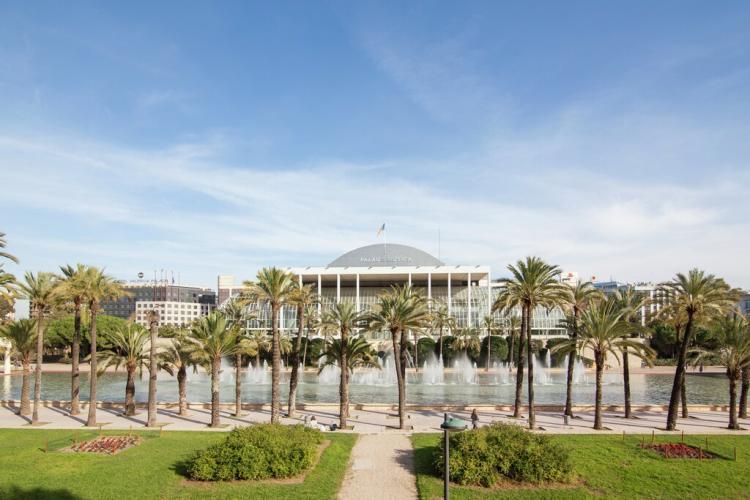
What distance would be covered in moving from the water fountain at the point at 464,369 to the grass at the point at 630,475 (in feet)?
134

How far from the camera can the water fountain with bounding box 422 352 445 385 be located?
67713 mm

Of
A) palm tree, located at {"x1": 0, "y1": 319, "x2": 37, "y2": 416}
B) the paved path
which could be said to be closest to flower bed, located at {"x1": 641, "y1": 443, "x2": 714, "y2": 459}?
the paved path

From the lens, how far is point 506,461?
2186 cm

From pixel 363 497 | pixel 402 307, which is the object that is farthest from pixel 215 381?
pixel 363 497

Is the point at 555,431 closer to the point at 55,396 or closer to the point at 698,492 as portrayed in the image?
the point at 698,492

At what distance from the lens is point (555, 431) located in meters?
31.8

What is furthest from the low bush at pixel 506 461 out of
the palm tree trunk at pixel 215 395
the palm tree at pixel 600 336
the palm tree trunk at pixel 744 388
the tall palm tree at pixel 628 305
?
the palm tree trunk at pixel 744 388

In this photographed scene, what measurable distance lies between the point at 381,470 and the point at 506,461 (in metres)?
5.31

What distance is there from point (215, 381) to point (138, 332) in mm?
9449

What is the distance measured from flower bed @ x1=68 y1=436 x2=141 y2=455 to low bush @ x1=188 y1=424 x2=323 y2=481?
18.0 feet

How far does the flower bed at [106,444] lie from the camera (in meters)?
25.8

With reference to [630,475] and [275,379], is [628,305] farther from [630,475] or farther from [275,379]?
[275,379]

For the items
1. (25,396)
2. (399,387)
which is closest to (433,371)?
(399,387)

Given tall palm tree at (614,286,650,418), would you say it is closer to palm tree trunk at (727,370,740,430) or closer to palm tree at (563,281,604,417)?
palm tree at (563,281,604,417)
